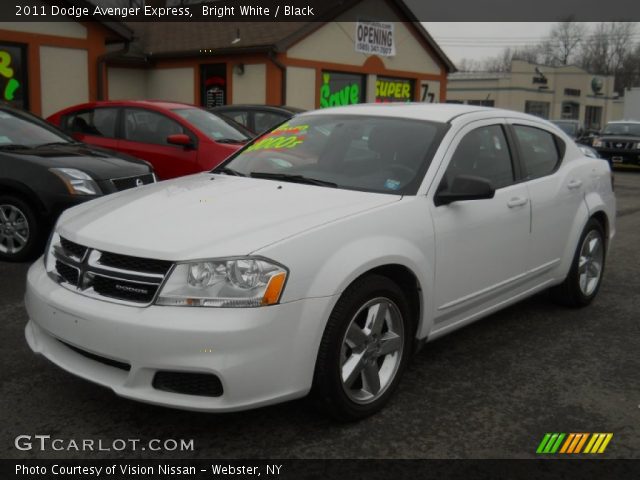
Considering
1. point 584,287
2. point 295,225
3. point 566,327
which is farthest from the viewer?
point 584,287

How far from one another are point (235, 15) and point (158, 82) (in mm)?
3322

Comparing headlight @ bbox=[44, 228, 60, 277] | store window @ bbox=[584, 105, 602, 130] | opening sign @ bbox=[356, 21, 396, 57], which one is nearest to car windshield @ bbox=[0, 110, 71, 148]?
headlight @ bbox=[44, 228, 60, 277]

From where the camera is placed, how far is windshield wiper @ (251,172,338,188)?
3995 mm

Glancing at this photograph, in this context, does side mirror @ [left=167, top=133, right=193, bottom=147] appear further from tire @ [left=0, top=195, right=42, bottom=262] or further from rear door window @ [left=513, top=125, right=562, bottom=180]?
rear door window @ [left=513, top=125, right=562, bottom=180]

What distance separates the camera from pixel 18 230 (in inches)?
256

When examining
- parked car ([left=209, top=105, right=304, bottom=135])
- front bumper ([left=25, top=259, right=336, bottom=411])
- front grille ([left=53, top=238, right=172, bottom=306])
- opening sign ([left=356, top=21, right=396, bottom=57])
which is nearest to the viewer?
front bumper ([left=25, top=259, right=336, bottom=411])

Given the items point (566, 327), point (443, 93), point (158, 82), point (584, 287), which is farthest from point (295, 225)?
point (443, 93)

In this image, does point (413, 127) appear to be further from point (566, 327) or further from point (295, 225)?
point (566, 327)

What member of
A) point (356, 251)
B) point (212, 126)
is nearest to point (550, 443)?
point (356, 251)

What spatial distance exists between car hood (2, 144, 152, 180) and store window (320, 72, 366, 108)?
1341 centimetres

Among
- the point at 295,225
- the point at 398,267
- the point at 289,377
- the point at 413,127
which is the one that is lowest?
the point at 289,377

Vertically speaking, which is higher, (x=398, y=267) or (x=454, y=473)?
(x=398, y=267)

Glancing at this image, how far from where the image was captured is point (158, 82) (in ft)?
68.1

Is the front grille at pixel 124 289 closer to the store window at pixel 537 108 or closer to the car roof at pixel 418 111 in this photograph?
the car roof at pixel 418 111
